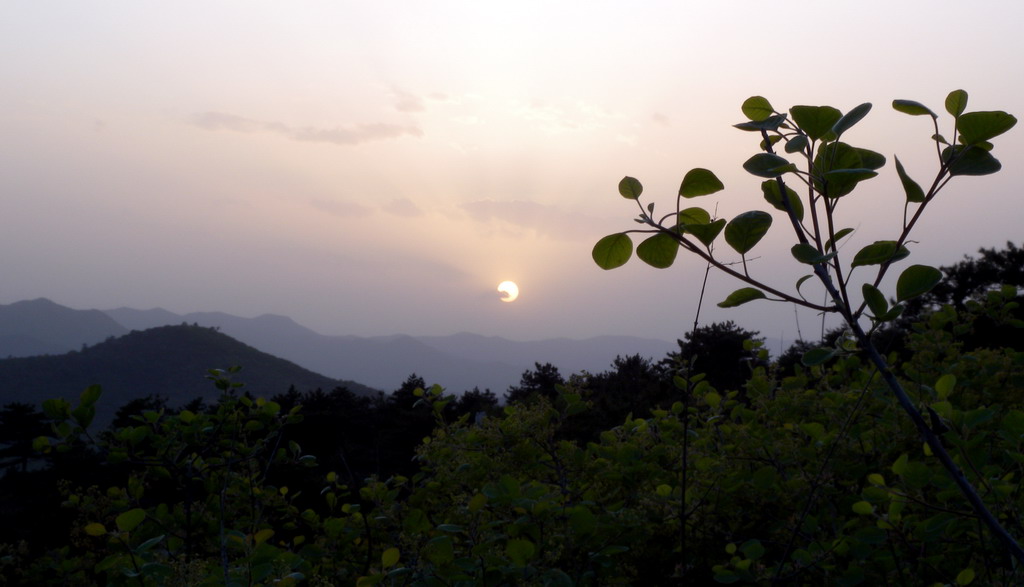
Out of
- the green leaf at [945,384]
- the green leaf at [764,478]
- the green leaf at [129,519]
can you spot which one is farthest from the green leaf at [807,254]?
the green leaf at [129,519]

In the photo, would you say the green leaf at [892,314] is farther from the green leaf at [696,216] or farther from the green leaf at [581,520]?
the green leaf at [581,520]

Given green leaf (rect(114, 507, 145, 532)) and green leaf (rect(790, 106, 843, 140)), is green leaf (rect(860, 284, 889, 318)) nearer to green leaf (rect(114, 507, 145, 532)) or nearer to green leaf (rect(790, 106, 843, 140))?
green leaf (rect(790, 106, 843, 140))

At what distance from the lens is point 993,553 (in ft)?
7.35

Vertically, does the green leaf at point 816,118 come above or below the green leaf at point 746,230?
above

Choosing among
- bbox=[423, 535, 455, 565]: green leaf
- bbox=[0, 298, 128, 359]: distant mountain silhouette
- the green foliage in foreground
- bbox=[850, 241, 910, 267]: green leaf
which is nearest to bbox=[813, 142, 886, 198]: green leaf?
bbox=[850, 241, 910, 267]: green leaf

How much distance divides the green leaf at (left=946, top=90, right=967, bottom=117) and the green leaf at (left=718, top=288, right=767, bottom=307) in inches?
16.4

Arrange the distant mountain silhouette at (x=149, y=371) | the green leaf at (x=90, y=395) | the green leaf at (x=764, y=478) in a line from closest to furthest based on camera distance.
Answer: the green leaf at (x=764, y=478)
the green leaf at (x=90, y=395)
the distant mountain silhouette at (x=149, y=371)

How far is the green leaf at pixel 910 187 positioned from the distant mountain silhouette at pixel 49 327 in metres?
188

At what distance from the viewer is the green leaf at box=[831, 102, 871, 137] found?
3.24 ft

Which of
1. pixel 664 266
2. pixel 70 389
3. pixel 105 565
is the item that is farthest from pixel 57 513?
pixel 70 389

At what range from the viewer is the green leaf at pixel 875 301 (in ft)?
3.35

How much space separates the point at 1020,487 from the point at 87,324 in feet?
723

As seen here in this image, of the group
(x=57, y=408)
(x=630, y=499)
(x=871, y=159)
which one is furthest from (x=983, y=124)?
(x=57, y=408)

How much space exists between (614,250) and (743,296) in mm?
238
